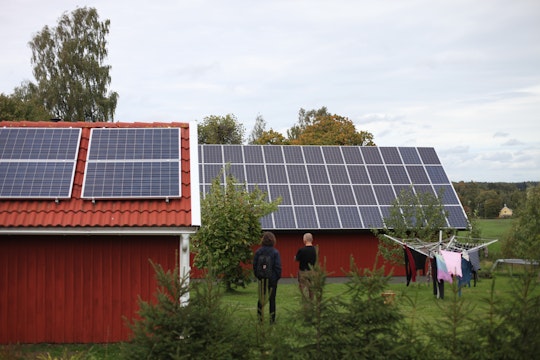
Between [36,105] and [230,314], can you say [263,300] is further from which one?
[36,105]

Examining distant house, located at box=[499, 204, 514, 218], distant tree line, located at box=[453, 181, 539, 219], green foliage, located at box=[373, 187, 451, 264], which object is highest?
distant tree line, located at box=[453, 181, 539, 219]

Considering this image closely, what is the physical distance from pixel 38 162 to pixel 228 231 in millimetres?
9323

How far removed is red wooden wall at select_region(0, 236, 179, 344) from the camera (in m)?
13.7

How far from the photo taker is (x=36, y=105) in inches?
2165

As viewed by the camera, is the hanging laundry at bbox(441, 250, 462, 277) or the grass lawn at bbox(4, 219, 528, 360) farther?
the hanging laundry at bbox(441, 250, 462, 277)

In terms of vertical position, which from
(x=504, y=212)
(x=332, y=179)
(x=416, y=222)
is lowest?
A: (x=416, y=222)

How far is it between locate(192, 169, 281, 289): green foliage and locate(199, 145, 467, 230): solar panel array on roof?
6.41 meters

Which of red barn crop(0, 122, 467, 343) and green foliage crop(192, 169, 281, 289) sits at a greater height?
green foliage crop(192, 169, 281, 289)

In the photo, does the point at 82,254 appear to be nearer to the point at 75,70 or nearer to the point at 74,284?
the point at 74,284

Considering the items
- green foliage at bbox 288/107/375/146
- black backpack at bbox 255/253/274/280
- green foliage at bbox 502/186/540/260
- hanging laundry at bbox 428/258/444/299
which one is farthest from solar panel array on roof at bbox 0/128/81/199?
green foliage at bbox 288/107/375/146

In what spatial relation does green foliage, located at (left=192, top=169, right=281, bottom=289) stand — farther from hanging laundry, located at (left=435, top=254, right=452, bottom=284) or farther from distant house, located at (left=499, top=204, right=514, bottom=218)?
distant house, located at (left=499, top=204, right=514, bottom=218)

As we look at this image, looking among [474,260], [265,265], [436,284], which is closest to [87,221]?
[265,265]

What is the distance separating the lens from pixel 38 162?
14.7 meters

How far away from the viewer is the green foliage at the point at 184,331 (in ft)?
28.9
